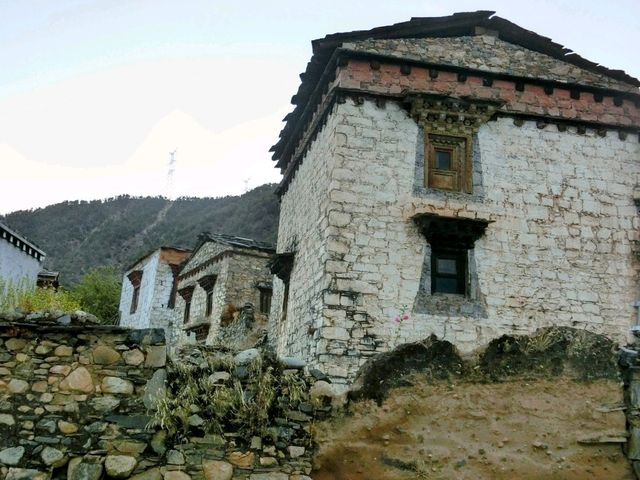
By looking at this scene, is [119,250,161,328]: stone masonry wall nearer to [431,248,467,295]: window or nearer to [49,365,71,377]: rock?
[431,248,467,295]: window

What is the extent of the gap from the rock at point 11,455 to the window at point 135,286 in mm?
26135

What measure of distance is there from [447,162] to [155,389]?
762 centimetres

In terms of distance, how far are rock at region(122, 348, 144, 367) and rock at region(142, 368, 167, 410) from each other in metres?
0.22

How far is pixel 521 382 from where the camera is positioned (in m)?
7.20

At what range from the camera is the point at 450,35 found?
1291 centimetres

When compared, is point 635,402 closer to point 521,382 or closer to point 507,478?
point 521,382

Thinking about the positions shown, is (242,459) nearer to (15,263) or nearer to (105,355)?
(105,355)

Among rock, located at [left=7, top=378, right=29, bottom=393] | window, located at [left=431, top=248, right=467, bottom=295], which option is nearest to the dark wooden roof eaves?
window, located at [left=431, top=248, right=467, bottom=295]

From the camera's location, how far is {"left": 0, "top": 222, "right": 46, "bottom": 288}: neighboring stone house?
56.0 ft

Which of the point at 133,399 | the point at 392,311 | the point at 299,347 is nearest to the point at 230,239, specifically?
the point at 299,347

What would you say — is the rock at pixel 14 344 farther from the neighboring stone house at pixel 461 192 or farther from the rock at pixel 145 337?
the neighboring stone house at pixel 461 192

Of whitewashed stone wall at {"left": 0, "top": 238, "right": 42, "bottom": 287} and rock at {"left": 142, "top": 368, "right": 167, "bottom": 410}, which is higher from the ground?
whitewashed stone wall at {"left": 0, "top": 238, "right": 42, "bottom": 287}

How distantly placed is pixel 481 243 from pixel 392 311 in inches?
86.8

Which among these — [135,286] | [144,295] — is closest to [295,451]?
[144,295]
